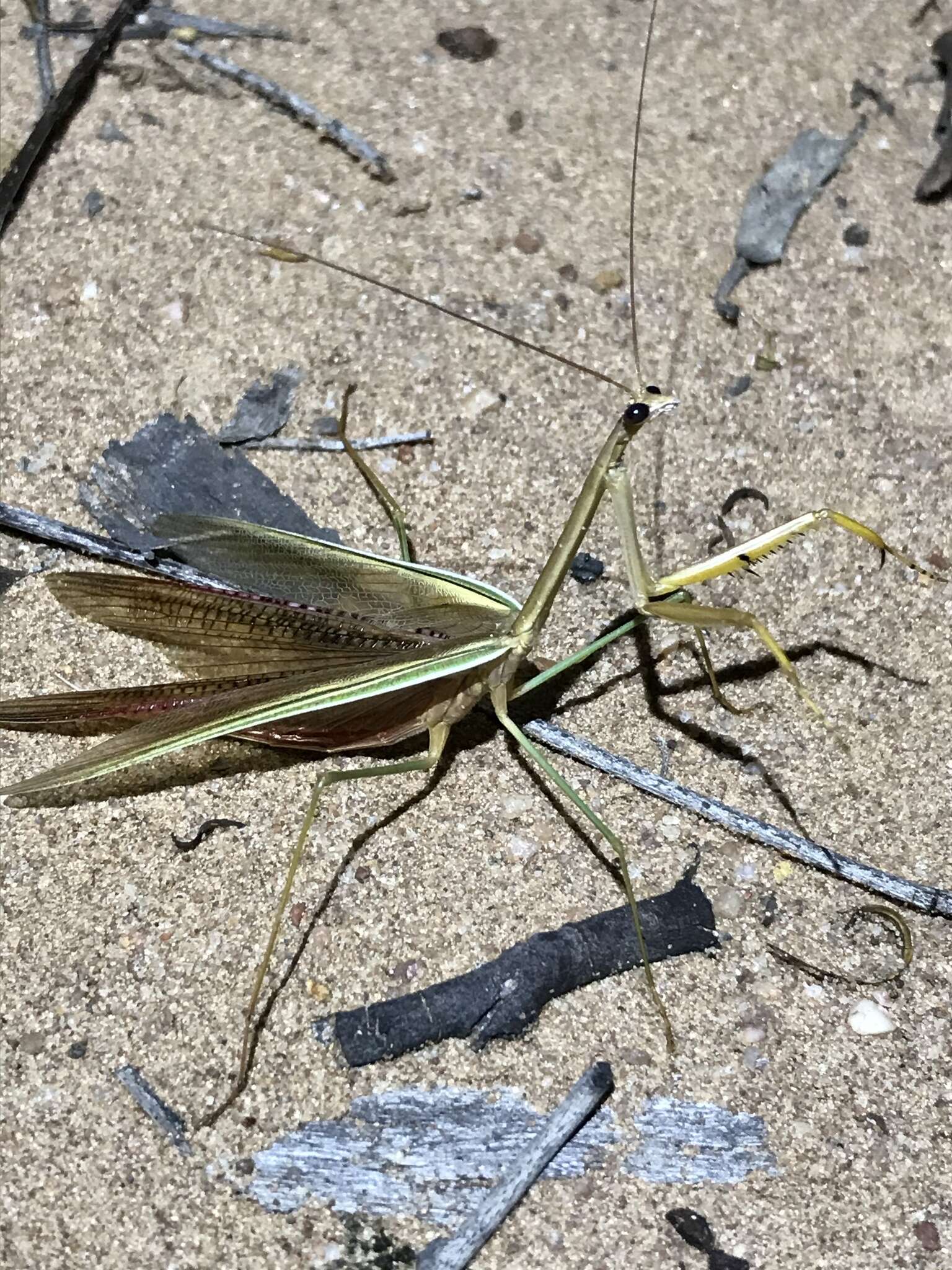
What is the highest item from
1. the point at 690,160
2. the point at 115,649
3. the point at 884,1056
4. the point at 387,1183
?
the point at 690,160

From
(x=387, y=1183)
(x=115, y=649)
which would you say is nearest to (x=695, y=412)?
(x=115, y=649)

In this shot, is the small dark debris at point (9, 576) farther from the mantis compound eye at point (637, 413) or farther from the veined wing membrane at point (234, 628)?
the mantis compound eye at point (637, 413)

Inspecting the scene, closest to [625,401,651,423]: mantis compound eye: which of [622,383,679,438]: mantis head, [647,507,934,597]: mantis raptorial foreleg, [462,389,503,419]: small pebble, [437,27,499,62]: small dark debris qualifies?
[622,383,679,438]: mantis head

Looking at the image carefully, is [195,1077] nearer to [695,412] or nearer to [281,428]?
[281,428]

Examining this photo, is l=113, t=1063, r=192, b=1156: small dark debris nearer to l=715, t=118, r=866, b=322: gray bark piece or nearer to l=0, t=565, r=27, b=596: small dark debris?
l=0, t=565, r=27, b=596: small dark debris

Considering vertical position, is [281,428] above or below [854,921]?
above

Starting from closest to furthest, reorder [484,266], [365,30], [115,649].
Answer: [115,649]
[484,266]
[365,30]
